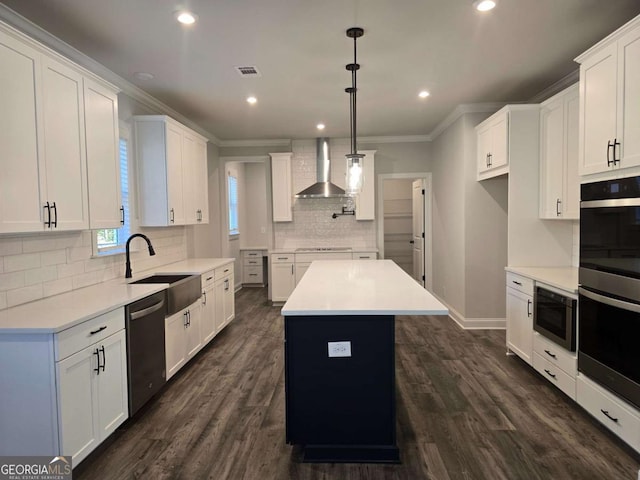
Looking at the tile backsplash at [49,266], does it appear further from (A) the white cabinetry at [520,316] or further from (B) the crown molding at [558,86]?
(B) the crown molding at [558,86]

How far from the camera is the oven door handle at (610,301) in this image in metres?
2.19

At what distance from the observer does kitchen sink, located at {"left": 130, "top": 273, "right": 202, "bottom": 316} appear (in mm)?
3342

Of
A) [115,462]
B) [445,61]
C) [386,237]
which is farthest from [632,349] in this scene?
[386,237]

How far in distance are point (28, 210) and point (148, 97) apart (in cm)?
245

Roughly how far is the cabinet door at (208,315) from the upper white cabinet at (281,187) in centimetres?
242

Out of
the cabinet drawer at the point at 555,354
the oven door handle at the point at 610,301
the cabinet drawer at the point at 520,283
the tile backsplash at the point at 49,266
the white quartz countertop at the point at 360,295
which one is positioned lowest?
the cabinet drawer at the point at 555,354

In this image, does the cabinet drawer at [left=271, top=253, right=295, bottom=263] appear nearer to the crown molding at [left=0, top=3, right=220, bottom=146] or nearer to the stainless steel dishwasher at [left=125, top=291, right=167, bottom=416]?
the crown molding at [left=0, top=3, right=220, bottom=146]

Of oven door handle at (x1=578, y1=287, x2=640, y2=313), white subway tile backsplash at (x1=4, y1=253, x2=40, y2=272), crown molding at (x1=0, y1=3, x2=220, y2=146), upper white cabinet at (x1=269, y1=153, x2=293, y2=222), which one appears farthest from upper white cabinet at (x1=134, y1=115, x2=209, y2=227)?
oven door handle at (x1=578, y1=287, x2=640, y2=313)

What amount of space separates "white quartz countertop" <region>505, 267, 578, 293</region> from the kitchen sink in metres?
3.08

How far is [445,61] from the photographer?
3428 mm

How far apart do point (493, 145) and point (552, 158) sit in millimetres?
707

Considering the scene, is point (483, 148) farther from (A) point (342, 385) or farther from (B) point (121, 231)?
(B) point (121, 231)

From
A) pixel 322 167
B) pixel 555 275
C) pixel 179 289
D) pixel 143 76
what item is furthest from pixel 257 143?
pixel 555 275

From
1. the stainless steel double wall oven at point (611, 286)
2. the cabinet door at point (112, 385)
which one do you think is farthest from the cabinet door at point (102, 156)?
the stainless steel double wall oven at point (611, 286)
